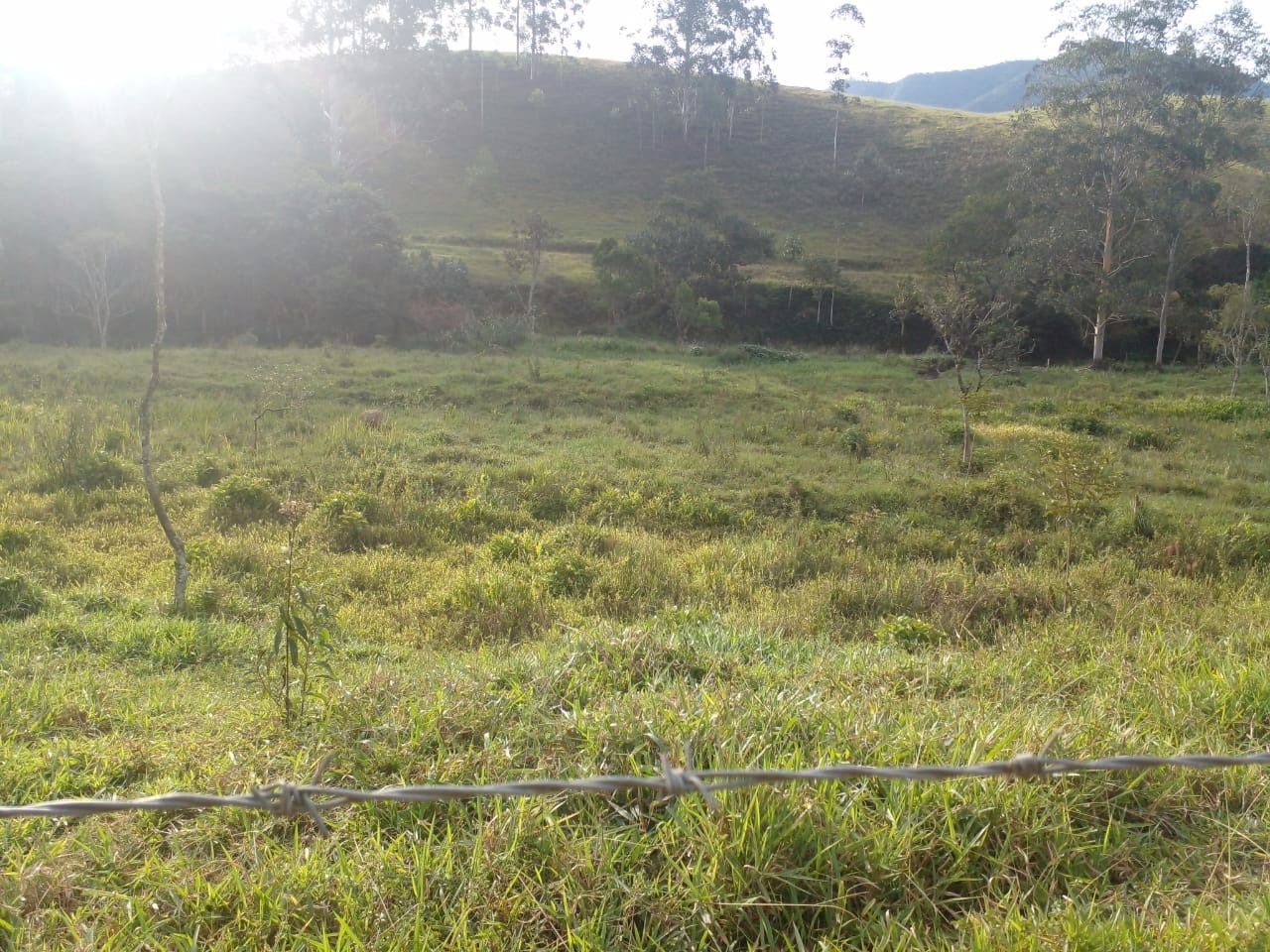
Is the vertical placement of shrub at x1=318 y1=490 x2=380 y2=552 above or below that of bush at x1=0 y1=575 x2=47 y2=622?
below

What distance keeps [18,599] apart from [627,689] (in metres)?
4.88

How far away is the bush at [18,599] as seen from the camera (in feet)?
19.3

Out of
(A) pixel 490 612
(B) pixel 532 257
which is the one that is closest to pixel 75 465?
(A) pixel 490 612

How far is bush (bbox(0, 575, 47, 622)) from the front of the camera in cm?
589

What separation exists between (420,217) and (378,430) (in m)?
39.6

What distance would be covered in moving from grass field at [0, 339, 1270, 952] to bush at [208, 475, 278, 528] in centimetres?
6

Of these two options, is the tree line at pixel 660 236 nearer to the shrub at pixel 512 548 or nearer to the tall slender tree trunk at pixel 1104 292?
the tall slender tree trunk at pixel 1104 292

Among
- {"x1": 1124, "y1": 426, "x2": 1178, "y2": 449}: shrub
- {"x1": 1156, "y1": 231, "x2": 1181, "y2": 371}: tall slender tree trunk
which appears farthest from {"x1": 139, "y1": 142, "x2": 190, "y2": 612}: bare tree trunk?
{"x1": 1156, "y1": 231, "x2": 1181, "y2": 371}: tall slender tree trunk

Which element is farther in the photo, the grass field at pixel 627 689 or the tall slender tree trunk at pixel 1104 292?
the tall slender tree trunk at pixel 1104 292

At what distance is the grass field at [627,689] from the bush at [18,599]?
3cm

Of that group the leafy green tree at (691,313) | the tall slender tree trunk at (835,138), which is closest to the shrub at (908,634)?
the leafy green tree at (691,313)

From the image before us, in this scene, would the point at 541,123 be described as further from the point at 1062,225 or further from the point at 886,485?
the point at 886,485

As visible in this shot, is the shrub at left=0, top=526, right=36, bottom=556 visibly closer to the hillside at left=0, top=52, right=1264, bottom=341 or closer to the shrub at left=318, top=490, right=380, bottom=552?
the shrub at left=318, top=490, right=380, bottom=552

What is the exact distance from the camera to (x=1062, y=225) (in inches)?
1363
